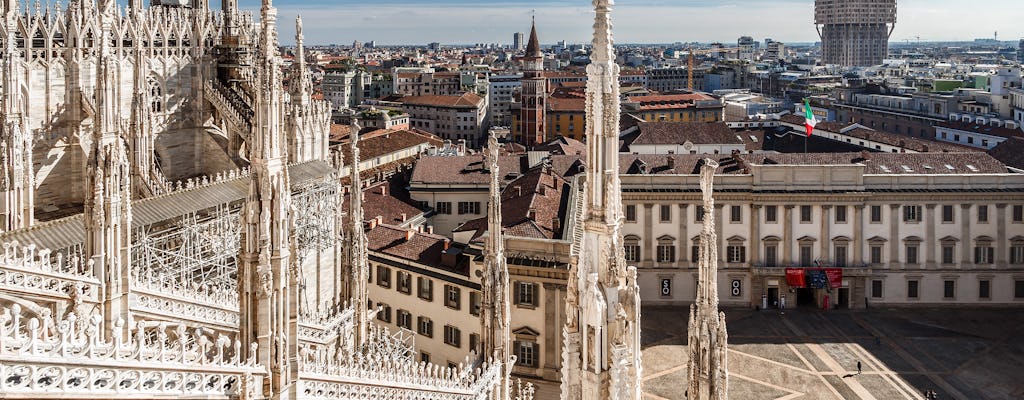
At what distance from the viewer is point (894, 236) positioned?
44688 millimetres

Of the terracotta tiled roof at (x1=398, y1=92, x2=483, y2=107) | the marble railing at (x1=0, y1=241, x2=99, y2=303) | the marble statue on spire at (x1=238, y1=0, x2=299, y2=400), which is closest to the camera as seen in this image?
the marble statue on spire at (x1=238, y1=0, x2=299, y2=400)

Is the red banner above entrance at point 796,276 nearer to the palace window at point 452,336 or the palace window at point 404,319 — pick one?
the palace window at point 452,336

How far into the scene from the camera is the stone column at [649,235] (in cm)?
4478

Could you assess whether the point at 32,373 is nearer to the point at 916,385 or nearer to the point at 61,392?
the point at 61,392

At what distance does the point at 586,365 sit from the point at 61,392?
5.40 metres

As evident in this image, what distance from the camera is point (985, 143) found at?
2825 inches

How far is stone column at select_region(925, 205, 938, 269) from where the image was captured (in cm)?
4428

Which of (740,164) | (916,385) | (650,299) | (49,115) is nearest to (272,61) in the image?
(49,115)

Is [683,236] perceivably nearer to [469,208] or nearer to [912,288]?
[912,288]

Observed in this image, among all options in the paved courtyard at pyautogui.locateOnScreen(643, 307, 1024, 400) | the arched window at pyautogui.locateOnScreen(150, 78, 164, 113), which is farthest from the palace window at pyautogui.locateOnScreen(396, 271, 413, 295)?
the arched window at pyautogui.locateOnScreen(150, 78, 164, 113)

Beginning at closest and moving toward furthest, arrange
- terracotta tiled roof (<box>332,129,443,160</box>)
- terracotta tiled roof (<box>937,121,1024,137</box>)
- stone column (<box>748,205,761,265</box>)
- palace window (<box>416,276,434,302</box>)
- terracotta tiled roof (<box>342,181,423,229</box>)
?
palace window (<box>416,276,434,302</box>), terracotta tiled roof (<box>342,181,423,229</box>), stone column (<box>748,205,761,265</box>), terracotta tiled roof (<box>332,129,443,160</box>), terracotta tiled roof (<box>937,121,1024,137</box>)

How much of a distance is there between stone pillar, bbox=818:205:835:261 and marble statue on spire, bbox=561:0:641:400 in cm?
3842

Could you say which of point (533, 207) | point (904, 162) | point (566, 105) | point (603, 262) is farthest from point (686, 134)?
point (603, 262)

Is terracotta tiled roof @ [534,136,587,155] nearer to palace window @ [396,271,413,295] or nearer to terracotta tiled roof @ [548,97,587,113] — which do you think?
palace window @ [396,271,413,295]
